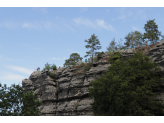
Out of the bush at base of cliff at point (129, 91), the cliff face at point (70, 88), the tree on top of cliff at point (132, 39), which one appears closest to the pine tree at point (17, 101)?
the bush at base of cliff at point (129, 91)

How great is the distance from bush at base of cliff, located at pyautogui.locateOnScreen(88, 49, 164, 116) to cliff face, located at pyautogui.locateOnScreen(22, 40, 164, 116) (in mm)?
3640

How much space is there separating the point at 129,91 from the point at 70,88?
16521 millimetres

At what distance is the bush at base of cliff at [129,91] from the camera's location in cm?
2172

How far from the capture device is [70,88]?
116ft

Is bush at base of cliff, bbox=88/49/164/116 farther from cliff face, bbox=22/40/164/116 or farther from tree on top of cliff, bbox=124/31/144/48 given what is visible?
tree on top of cliff, bbox=124/31/144/48

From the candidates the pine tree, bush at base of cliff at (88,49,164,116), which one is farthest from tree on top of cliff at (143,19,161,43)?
the pine tree

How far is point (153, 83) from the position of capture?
22906mm

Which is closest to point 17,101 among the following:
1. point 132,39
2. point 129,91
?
point 129,91

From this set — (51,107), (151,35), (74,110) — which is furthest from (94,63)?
(151,35)

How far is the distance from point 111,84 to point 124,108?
164 inches

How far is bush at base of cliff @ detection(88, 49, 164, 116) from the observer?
71.3ft

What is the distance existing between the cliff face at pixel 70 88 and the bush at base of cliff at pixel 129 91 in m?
3.64
